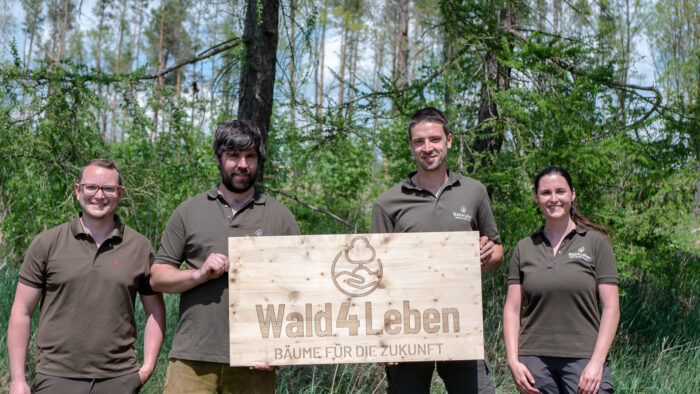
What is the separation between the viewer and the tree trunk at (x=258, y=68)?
19.1 ft

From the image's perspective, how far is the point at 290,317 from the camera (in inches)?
120

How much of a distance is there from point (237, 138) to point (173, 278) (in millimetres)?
796

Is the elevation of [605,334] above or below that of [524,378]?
above

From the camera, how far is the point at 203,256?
3020 millimetres

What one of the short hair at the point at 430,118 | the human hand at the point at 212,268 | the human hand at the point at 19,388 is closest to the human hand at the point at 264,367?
the human hand at the point at 212,268

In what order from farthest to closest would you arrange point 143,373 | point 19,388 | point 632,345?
point 632,345 < point 143,373 < point 19,388

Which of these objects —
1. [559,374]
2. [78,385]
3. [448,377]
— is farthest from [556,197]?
[78,385]

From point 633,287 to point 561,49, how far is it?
126 inches

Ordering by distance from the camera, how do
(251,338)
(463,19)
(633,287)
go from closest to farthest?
(251,338) < (463,19) < (633,287)

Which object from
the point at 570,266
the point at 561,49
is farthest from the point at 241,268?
the point at 561,49

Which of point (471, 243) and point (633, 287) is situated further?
point (633, 287)

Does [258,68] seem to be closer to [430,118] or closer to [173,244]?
[430,118]

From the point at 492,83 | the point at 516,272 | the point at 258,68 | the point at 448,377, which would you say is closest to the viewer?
the point at 448,377

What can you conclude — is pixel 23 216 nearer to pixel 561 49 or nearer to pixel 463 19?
pixel 463 19
